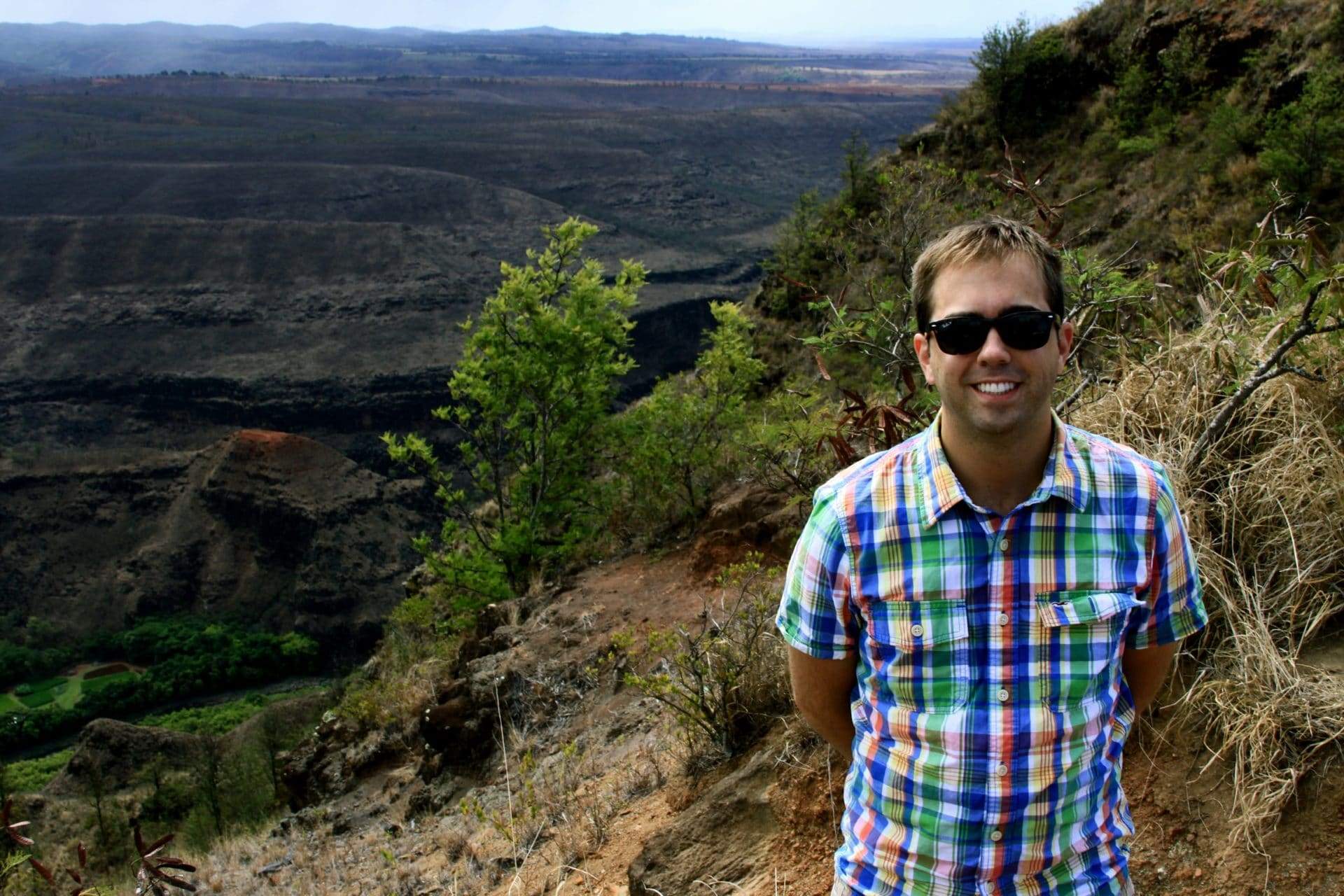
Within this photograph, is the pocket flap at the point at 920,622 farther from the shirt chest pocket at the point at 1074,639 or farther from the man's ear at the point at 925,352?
the man's ear at the point at 925,352

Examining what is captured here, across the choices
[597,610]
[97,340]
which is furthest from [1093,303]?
[97,340]

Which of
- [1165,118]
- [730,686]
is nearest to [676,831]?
[730,686]

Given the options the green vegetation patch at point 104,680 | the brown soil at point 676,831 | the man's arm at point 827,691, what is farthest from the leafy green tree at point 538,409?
the green vegetation patch at point 104,680

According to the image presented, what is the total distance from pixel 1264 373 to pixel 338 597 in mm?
26924

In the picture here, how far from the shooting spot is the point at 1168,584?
1684 millimetres

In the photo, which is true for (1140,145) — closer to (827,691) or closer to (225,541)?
(827,691)

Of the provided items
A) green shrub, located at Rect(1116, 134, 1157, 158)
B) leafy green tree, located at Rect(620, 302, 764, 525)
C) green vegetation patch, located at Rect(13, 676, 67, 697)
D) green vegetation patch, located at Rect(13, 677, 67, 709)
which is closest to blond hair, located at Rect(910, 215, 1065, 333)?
leafy green tree, located at Rect(620, 302, 764, 525)

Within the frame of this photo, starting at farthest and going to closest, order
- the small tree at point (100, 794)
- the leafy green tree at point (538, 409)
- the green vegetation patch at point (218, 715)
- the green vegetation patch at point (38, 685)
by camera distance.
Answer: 1. the green vegetation patch at point (38, 685)
2. the green vegetation patch at point (218, 715)
3. the small tree at point (100, 794)
4. the leafy green tree at point (538, 409)

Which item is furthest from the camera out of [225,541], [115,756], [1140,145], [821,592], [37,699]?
[225,541]

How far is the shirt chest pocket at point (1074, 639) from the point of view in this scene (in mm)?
1582

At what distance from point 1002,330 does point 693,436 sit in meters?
8.52

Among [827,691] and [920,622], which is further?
[827,691]

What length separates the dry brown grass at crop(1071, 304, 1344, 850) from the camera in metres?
2.57

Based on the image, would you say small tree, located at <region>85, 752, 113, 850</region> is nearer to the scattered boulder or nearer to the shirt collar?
the scattered boulder
